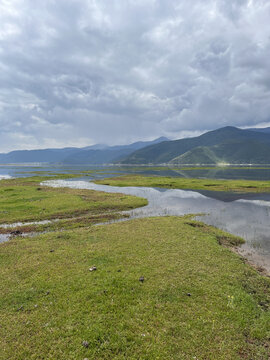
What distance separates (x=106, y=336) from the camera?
32.3ft

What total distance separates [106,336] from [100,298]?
2769mm

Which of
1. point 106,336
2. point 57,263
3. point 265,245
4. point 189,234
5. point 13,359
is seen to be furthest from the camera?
point 189,234

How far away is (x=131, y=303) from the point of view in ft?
39.5

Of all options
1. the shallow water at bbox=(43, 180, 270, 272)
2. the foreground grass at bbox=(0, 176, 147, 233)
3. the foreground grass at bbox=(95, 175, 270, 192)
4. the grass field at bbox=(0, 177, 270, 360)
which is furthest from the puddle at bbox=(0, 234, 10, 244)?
the foreground grass at bbox=(95, 175, 270, 192)

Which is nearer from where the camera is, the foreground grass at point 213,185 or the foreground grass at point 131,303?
the foreground grass at point 131,303

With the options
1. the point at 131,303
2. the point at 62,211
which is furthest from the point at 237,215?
the point at 62,211

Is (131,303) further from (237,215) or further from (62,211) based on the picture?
(237,215)

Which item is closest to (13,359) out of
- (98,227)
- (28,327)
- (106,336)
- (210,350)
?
(28,327)

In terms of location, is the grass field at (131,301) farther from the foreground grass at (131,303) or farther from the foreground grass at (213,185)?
the foreground grass at (213,185)

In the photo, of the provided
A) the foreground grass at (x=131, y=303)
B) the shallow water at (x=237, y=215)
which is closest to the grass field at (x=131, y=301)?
the foreground grass at (x=131, y=303)

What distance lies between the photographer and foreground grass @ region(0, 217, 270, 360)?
9.34 meters

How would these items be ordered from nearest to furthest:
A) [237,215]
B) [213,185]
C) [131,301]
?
[131,301] < [237,215] < [213,185]

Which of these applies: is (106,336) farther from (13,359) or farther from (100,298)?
(13,359)

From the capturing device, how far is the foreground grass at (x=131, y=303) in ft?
30.6
